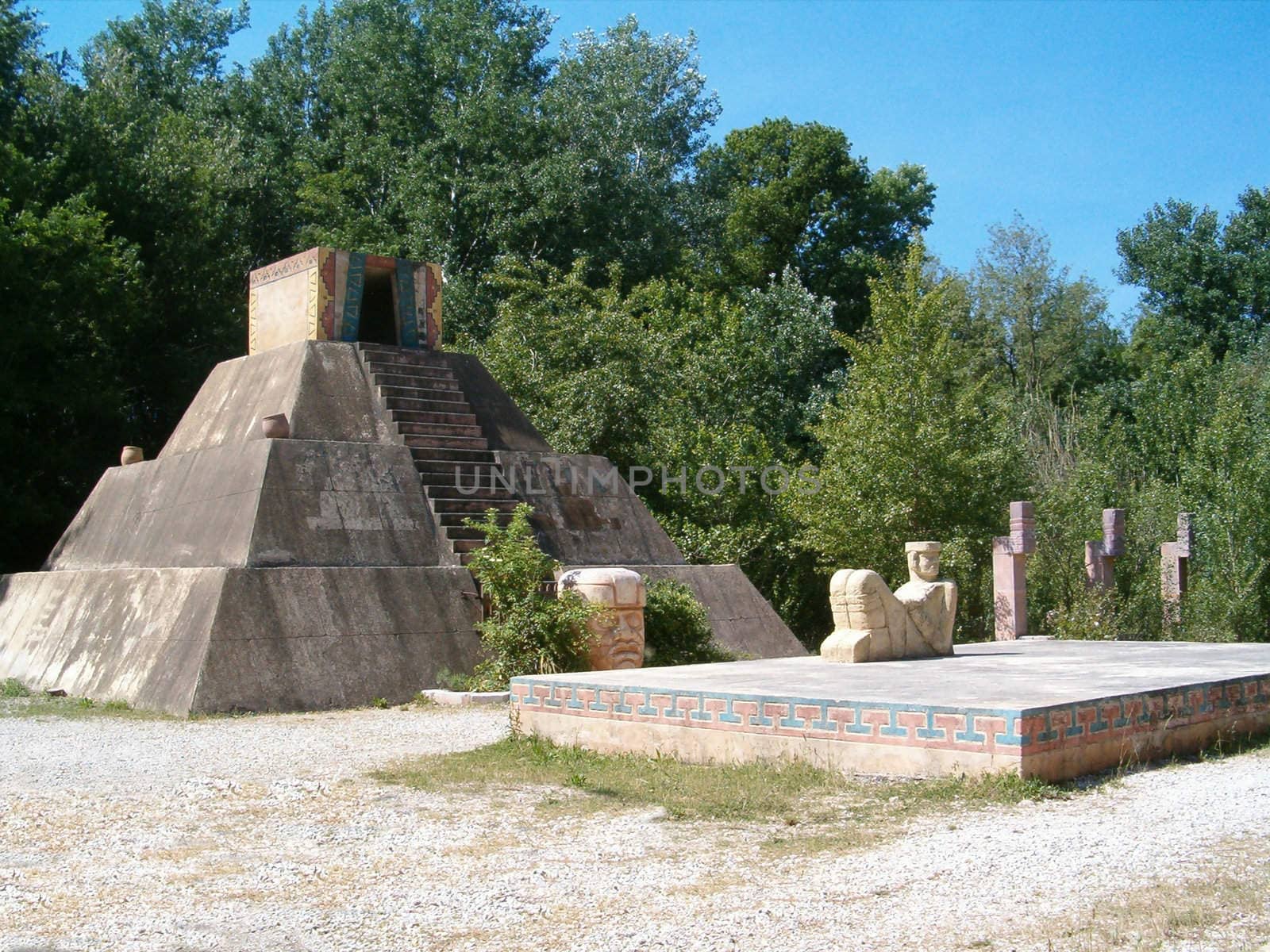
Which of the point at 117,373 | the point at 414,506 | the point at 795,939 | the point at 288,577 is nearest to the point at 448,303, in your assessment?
the point at 117,373

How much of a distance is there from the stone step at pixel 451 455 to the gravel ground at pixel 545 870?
678cm

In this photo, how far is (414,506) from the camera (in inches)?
492

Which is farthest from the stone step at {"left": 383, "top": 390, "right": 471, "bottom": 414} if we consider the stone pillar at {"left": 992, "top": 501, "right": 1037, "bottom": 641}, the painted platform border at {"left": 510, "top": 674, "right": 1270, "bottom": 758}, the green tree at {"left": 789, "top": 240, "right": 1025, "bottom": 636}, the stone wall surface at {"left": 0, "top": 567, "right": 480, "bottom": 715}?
the painted platform border at {"left": 510, "top": 674, "right": 1270, "bottom": 758}

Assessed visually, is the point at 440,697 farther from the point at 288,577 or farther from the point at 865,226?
the point at 865,226

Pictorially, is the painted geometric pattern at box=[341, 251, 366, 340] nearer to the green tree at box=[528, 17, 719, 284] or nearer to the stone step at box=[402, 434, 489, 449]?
the stone step at box=[402, 434, 489, 449]

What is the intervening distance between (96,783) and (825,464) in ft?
40.3

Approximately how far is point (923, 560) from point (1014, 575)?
5.97 m

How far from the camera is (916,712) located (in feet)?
A: 19.4

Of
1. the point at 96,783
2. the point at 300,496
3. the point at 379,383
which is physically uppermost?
the point at 379,383

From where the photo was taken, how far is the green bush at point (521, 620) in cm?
1070

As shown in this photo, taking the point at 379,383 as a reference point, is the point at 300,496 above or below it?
below

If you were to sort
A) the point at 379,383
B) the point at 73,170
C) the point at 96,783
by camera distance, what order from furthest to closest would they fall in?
the point at 73,170
the point at 379,383
the point at 96,783

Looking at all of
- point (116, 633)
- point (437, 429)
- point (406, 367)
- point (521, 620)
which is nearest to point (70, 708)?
point (116, 633)

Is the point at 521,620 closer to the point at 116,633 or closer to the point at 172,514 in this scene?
the point at 116,633
